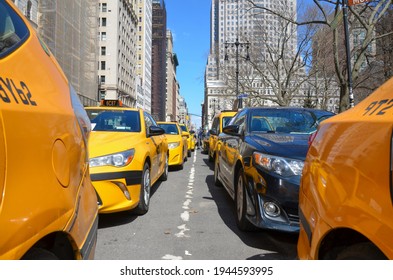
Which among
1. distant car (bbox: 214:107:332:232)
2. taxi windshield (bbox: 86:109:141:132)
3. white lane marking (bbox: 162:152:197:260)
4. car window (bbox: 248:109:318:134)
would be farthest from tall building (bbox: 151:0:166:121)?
distant car (bbox: 214:107:332:232)

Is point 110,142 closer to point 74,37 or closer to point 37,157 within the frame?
point 37,157

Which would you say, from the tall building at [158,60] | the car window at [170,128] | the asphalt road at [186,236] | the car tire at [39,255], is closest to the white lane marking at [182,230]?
the asphalt road at [186,236]

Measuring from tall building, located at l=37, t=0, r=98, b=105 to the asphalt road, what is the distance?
1220 inches

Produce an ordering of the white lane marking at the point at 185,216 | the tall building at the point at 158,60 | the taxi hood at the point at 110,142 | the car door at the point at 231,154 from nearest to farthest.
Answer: the white lane marking at the point at 185,216 < the taxi hood at the point at 110,142 < the car door at the point at 231,154 < the tall building at the point at 158,60

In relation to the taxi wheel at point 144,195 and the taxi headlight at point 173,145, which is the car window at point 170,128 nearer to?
the taxi headlight at point 173,145

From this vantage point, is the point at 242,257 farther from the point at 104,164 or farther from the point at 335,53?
the point at 335,53

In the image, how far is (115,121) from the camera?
5840 mm

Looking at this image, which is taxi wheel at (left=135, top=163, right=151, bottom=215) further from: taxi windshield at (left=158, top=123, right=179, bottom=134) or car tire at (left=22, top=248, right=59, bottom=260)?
taxi windshield at (left=158, top=123, right=179, bottom=134)

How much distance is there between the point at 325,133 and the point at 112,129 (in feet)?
13.4

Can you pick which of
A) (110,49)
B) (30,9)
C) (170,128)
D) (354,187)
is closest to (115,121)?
(354,187)

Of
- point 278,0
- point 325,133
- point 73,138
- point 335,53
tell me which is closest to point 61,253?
point 73,138

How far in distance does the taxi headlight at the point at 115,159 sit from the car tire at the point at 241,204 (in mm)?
1468

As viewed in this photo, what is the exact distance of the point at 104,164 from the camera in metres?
4.16

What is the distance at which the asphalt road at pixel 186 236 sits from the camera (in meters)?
3.52
